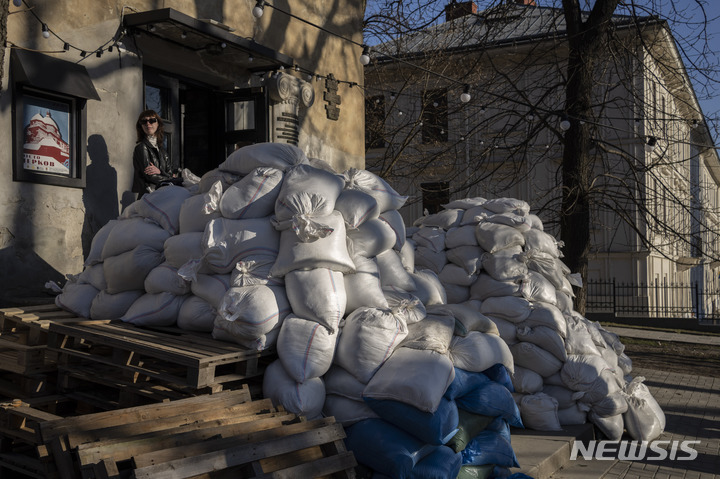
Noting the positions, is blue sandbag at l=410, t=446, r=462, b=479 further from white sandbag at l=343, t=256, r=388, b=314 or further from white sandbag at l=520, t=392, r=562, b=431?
white sandbag at l=520, t=392, r=562, b=431

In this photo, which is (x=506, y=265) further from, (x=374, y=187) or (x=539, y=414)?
(x=374, y=187)

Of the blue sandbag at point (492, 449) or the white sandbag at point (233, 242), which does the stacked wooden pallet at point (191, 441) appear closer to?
the white sandbag at point (233, 242)

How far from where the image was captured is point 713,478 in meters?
5.14

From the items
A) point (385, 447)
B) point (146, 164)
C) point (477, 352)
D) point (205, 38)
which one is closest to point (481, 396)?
point (477, 352)

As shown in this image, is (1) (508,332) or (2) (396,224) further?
(1) (508,332)

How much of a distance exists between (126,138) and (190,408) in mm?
4612

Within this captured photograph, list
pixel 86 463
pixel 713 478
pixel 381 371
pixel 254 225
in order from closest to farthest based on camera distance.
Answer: pixel 86 463
pixel 381 371
pixel 254 225
pixel 713 478

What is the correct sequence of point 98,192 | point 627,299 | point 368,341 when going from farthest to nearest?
point 627,299
point 98,192
point 368,341

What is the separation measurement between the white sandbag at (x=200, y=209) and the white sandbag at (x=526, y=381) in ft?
8.93

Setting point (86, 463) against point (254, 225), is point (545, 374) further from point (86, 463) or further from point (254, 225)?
point (86, 463)

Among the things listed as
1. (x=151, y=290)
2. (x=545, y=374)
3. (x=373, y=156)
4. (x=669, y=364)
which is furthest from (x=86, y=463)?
(x=373, y=156)

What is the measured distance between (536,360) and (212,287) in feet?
9.06

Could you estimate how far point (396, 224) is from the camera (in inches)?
200

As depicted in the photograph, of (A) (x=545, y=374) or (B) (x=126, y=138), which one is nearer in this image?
(A) (x=545, y=374)
